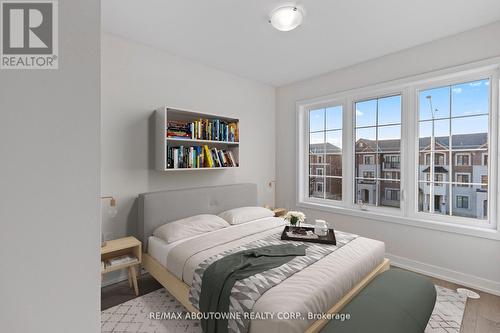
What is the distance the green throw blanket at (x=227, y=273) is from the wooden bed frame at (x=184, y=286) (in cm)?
27

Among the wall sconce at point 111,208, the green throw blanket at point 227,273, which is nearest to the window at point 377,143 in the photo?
the green throw blanket at point 227,273

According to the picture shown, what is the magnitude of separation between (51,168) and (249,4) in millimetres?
2110

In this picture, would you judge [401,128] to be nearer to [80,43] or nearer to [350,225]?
[350,225]

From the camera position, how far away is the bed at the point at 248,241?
4.46 ft

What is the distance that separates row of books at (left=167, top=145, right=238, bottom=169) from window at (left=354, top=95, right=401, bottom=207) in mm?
1819

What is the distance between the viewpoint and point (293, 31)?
2.43 meters

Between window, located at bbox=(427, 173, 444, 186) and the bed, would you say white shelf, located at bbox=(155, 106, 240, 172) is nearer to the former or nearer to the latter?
the bed

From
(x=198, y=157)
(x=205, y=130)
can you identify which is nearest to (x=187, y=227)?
(x=198, y=157)

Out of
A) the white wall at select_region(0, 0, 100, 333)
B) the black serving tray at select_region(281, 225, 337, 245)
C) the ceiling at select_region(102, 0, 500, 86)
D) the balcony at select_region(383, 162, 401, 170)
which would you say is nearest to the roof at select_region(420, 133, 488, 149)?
the balcony at select_region(383, 162, 401, 170)

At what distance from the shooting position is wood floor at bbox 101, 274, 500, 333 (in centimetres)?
188

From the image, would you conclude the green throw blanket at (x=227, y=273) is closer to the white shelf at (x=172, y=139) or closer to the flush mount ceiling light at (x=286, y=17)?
the white shelf at (x=172, y=139)

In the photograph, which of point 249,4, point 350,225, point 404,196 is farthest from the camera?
point 350,225

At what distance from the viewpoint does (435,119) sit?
275cm

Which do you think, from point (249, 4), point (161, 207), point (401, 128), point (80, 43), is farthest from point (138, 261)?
point (401, 128)
